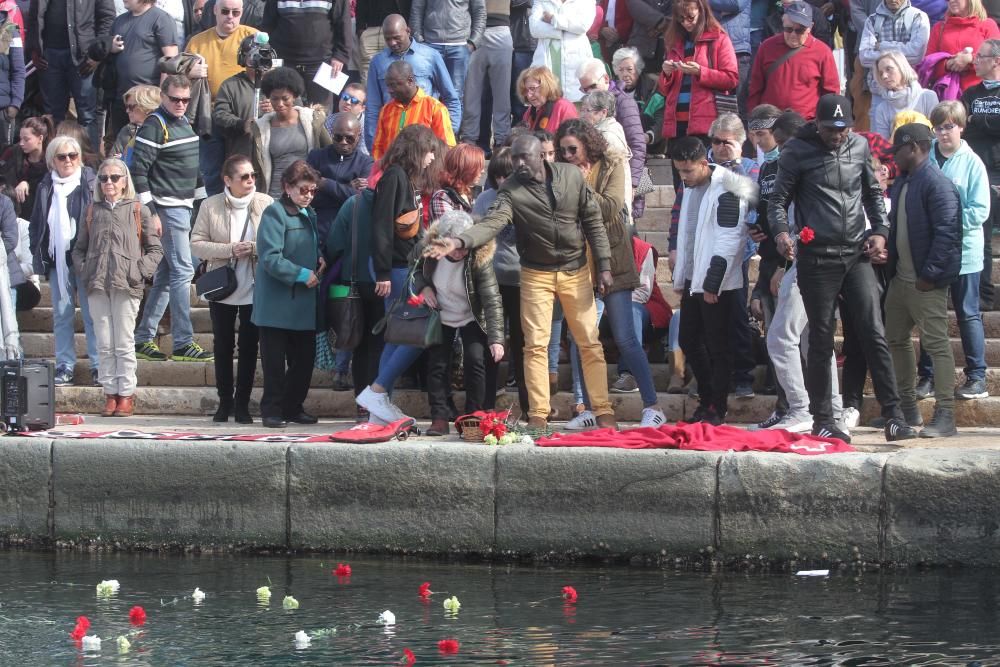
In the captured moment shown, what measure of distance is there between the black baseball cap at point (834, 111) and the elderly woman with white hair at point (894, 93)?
9.57 ft

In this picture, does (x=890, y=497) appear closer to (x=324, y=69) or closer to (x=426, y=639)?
(x=426, y=639)

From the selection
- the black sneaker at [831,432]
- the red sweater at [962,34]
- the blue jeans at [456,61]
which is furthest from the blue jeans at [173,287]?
the red sweater at [962,34]

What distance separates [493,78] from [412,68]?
46.5 inches

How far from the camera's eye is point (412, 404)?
1075 cm

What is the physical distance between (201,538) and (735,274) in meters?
3.44

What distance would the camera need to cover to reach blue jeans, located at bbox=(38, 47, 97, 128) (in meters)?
14.7

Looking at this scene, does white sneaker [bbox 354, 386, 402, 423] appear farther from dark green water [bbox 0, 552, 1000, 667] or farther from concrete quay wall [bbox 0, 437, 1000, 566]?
dark green water [bbox 0, 552, 1000, 667]

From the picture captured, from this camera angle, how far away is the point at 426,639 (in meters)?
6.98

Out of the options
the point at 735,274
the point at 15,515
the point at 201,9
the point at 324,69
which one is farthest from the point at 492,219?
the point at 201,9

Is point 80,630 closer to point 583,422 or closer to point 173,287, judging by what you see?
point 583,422

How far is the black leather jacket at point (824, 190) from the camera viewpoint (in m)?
9.13

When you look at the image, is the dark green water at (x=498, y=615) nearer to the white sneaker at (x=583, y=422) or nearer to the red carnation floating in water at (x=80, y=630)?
the red carnation floating in water at (x=80, y=630)

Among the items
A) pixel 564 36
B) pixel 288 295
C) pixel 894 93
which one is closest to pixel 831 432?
pixel 288 295

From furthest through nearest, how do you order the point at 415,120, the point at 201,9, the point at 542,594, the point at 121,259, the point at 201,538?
the point at 201,9 < the point at 415,120 < the point at 121,259 < the point at 201,538 < the point at 542,594
